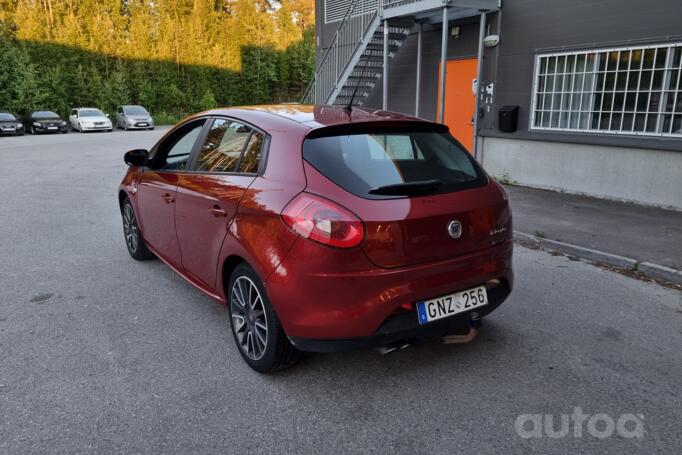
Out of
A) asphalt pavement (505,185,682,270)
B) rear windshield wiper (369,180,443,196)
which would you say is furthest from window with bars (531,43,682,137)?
rear windshield wiper (369,180,443,196)

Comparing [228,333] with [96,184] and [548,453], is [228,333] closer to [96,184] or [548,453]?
[548,453]

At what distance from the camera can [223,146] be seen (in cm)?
380

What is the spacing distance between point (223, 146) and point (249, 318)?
131cm

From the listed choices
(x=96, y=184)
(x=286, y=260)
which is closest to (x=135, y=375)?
(x=286, y=260)

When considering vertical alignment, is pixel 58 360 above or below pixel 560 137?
below

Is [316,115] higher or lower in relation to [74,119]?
higher

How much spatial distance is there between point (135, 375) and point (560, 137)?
26.4 feet

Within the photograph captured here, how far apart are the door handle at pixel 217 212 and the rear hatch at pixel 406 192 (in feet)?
2.57

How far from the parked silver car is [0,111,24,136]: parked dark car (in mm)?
5293

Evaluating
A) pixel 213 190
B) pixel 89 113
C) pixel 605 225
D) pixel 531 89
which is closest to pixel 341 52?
pixel 531 89

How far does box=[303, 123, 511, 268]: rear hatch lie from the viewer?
2764 millimetres

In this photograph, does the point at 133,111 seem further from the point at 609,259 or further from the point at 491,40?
the point at 609,259

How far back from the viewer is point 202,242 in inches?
149

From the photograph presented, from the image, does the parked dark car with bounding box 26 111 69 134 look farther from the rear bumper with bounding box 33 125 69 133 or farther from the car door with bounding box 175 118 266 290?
the car door with bounding box 175 118 266 290
